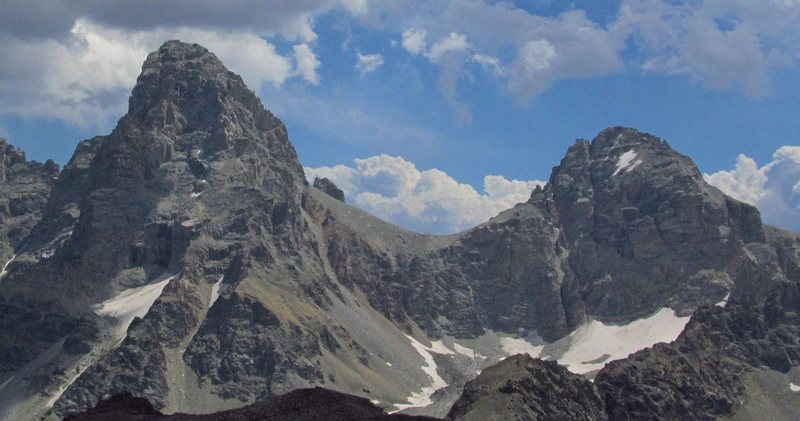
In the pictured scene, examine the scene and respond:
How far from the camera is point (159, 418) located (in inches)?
4338

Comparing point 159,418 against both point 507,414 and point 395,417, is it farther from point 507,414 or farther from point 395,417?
point 507,414

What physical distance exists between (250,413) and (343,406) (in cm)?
828

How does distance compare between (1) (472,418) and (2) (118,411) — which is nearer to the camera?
(2) (118,411)

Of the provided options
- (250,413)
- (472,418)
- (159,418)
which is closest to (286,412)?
(250,413)

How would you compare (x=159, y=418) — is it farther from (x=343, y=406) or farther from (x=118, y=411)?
(x=343, y=406)

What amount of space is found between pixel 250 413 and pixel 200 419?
5021 millimetres

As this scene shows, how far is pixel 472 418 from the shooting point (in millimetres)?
191250

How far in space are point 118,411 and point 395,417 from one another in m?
24.6

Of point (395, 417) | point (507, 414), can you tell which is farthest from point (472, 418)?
point (395, 417)

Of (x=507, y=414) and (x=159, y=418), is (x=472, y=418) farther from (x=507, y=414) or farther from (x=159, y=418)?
(x=159, y=418)

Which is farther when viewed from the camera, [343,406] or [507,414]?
[507,414]

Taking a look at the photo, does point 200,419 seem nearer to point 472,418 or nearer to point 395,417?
point 395,417

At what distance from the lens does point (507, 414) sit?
648 ft

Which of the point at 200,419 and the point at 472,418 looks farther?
the point at 472,418
